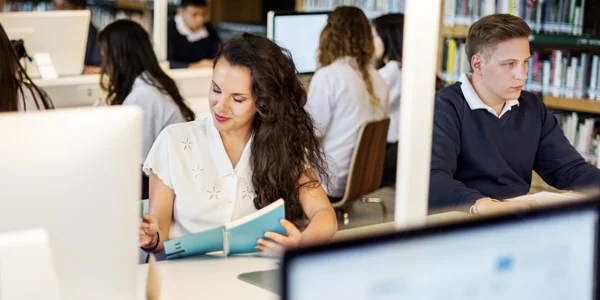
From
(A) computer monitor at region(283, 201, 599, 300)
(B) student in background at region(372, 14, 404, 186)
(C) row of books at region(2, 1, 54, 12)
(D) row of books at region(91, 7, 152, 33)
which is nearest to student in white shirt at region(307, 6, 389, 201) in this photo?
(B) student in background at region(372, 14, 404, 186)

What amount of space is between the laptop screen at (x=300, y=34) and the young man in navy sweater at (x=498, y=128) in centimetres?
192

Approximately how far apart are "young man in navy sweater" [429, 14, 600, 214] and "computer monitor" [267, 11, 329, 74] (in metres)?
1.91

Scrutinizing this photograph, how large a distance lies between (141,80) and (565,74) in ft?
6.97

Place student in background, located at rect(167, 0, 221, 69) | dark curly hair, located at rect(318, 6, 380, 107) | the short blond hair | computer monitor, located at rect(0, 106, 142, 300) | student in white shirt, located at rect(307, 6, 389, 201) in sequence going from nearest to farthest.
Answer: computer monitor, located at rect(0, 106, 142, 300) < the short blond hair < student in white shirt, located at rect(307, 6, 389, 201) < dark curly hair, located at rect(318, 6, 380, 107) < student in background, located at rect(167, 0, 221, 69)

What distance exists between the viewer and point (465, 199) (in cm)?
236

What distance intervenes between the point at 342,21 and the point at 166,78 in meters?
0.87

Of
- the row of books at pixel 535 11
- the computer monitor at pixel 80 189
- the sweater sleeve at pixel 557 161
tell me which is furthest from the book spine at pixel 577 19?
the computer monitor at pixel 80 189

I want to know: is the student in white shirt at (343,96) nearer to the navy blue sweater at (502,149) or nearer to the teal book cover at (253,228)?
the navy blue sweater at (502,149)

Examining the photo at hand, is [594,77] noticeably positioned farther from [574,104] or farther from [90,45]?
[90,45]

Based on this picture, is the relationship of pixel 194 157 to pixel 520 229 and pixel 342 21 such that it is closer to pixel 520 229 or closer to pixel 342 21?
Answer: pixel 520 229

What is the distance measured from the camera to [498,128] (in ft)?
8.50

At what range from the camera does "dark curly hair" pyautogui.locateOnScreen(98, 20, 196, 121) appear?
11.5ft

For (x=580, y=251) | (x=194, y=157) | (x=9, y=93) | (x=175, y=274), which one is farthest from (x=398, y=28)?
(x=580, y=251)

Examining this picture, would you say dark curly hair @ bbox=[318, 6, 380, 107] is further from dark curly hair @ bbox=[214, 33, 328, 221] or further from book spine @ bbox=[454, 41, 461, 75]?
dark curly hair @ bbox=[214, 33, 328, 221]
